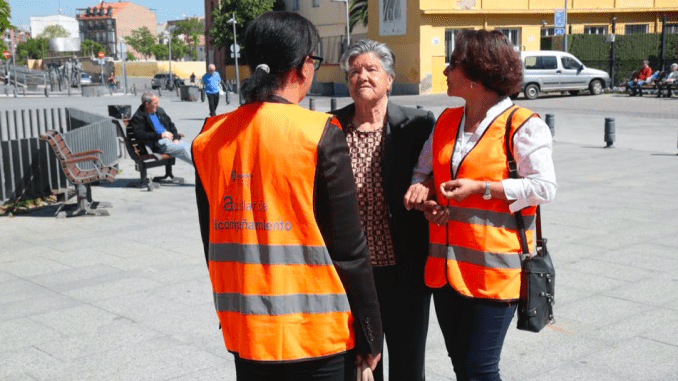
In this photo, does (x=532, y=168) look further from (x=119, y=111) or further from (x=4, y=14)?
(x=119, y=111)

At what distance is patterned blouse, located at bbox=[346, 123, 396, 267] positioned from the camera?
329 centimetres

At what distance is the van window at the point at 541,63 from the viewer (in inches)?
1287

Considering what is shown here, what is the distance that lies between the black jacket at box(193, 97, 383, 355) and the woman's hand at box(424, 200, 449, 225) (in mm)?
703

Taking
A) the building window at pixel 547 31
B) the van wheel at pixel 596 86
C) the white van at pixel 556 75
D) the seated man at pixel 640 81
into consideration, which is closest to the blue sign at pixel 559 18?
the white van at pixel 556 75

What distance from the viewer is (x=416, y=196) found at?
3.08 m

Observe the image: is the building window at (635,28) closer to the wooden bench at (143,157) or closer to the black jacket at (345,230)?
the wooden bench at (143,157)

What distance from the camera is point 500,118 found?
2.98 meters

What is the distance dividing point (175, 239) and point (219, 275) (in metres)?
5.79

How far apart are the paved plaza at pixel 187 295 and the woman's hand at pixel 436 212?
156 cm

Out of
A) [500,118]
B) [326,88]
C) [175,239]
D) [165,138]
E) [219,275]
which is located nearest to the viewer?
→ [219,275]

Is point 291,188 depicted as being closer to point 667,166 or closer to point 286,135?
point 286,135

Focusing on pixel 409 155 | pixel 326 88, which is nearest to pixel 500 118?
pixel 409 155

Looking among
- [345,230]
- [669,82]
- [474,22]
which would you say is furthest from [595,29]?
[345,230]

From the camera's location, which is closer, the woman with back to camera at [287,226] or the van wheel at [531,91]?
the woman with back to camera at [287,226]
